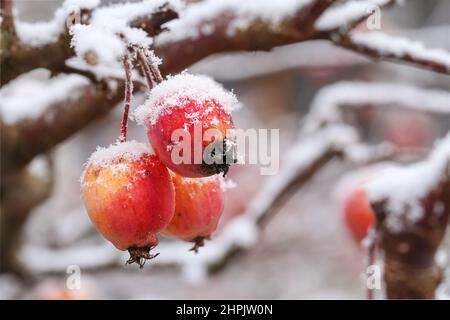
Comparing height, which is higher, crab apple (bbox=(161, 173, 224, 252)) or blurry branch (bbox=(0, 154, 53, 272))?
blurry branch (bbox=(0, 154, 53, 272))

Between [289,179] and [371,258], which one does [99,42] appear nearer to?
[371,258]

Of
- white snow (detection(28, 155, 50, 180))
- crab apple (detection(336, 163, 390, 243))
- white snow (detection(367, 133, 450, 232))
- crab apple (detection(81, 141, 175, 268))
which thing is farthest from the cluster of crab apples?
white snow (detection(28, 155, 50, 180))

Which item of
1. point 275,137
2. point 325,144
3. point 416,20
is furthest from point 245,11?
point 416,20

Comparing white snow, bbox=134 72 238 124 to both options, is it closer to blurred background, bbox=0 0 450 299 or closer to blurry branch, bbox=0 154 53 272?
blurry branch, bbox=0 154 53 272

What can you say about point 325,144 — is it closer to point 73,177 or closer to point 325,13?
point 325,13

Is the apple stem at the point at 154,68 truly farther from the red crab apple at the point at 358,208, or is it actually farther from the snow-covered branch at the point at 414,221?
the red crab apple at the point at 358,208

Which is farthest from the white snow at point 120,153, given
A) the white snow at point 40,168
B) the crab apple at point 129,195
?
the white snow at point 40,168

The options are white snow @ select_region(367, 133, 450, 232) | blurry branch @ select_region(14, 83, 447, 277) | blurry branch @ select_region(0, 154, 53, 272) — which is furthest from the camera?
blurry branch @ select_region(14, 83, 447, 277)
